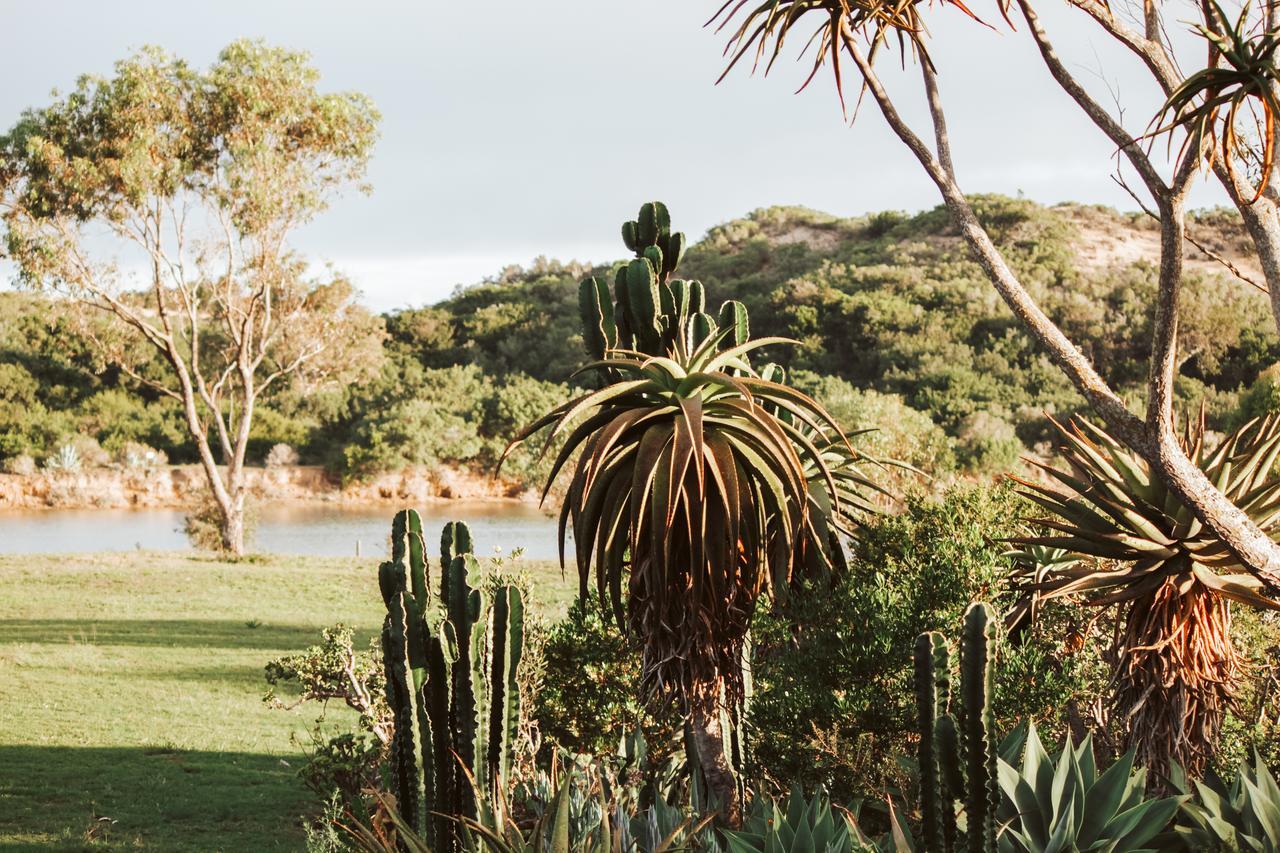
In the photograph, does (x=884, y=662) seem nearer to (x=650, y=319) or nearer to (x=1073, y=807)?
(x=1073, y=807)

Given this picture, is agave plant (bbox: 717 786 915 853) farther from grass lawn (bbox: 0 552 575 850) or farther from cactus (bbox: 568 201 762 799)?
grass lawn (bbox: 0 552 575 850)

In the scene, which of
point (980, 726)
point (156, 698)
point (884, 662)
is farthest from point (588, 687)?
point (156, 698)

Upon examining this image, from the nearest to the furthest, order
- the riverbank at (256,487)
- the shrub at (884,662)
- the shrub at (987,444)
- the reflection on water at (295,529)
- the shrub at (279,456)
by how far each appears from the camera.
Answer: the shrub at (884,662), the reflection on water at (295,529), the shrub at (987,444), the riverbank at (256,487), the shrub at (279,456)

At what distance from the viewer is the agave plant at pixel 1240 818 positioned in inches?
165

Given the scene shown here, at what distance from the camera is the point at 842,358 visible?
43125mm

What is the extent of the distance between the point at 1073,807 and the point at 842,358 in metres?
39.5

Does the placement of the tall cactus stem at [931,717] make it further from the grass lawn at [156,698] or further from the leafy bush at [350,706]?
the grass lawn at [156,698]

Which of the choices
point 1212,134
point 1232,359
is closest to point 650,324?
point 1212,134

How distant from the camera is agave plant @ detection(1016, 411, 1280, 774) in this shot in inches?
201

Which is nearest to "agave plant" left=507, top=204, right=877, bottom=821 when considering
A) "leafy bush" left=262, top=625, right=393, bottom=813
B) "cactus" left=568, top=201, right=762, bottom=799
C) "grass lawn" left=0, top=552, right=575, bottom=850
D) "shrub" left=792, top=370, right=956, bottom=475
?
"cactus" left=568, top=201, right=762, bottom=799

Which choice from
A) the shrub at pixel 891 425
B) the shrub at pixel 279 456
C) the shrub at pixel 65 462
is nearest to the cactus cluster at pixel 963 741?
the shrub at pixel 891 425

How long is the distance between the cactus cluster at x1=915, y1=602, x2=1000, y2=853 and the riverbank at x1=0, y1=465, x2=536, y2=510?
1201 inches

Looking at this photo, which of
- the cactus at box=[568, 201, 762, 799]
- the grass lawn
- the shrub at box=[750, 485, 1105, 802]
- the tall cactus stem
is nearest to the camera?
the tall cactus stem

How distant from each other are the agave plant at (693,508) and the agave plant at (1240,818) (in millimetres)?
1971
